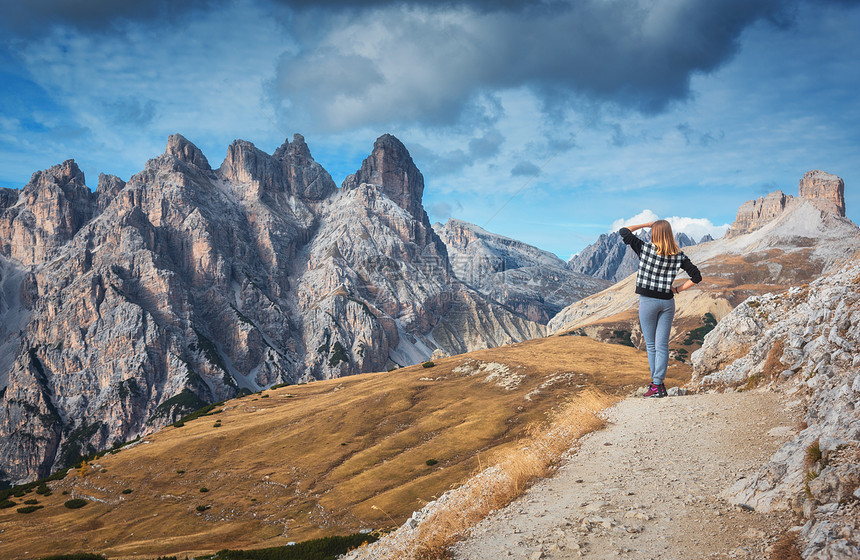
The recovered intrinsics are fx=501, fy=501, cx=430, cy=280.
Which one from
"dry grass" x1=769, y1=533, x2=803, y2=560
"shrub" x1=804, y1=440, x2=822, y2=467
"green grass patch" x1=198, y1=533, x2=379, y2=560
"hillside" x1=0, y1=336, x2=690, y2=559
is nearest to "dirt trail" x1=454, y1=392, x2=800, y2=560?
"dry grass" x1=769, y1=533, x2=803, y2=560

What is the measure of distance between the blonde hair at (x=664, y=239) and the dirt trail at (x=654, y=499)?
16.7ft

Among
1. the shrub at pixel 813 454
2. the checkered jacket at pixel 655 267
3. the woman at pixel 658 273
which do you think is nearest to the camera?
the shrub at pixel 813 454

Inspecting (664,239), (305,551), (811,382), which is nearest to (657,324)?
(664,239)

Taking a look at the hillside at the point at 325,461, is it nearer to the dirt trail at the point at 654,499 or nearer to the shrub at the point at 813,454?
the dirt trail at the point at 654,499

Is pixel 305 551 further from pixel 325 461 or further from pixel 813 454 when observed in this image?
pixel 813 454

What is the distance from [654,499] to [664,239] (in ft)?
22.6

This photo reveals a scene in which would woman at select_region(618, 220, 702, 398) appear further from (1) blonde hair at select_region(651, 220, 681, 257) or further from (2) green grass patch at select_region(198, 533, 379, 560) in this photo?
(2) green grass patch at select_region(198, 533, 379, 560)

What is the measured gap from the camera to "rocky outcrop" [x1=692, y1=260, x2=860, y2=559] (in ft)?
24.2

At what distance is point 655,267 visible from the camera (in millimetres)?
13922

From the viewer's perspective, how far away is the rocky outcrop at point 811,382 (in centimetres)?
737

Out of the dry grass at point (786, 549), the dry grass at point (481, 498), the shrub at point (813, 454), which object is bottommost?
the dry grass at point (481, 498)

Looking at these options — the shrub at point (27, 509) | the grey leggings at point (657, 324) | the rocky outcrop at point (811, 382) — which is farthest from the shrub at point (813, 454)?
the shrub at point (27, 509)

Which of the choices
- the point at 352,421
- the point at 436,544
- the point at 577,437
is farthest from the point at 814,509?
the point at 352,421

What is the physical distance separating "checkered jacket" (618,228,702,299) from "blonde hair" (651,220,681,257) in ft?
0.56
